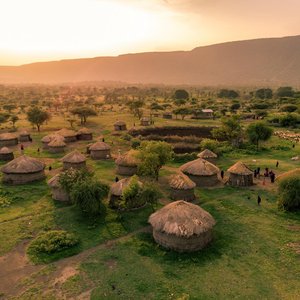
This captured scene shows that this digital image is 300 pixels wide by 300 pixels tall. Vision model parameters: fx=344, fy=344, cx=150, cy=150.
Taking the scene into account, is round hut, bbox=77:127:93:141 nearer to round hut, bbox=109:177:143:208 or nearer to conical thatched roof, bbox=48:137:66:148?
conical thatched roof, bbox=48:137:66:148

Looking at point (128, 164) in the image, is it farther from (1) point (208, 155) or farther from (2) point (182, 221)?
(2) point (182, 221)

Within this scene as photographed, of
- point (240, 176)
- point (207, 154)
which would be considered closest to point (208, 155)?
point (207, 154)

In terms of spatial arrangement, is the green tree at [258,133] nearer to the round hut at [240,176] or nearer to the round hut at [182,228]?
the round hut at [240,176]

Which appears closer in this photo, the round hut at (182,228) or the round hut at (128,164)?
the round hut at (182,228)

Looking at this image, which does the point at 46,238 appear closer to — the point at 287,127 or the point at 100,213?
the point at 100,213

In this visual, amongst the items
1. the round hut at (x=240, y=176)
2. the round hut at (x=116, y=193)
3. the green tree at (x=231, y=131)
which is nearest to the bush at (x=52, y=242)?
the round hut at (x=116, y=193)

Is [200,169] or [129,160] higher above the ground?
[129,160]

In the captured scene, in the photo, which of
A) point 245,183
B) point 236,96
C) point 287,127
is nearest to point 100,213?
point 245,183
